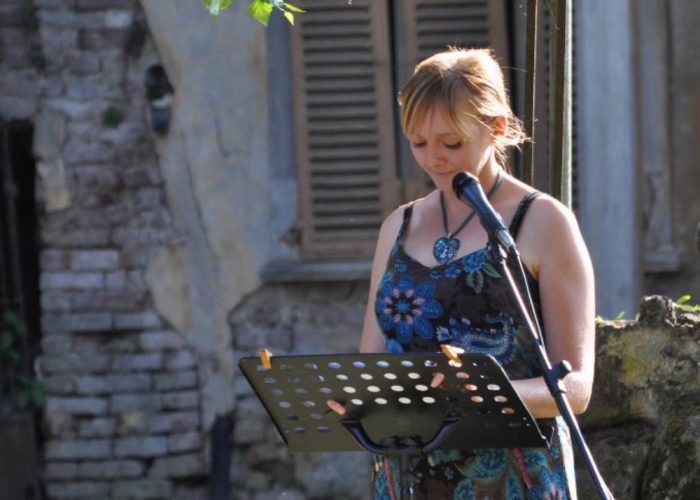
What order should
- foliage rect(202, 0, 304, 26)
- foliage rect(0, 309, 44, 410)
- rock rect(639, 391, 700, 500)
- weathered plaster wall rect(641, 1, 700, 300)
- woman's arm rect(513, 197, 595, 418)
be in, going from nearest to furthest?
woman's arm rect(513, 197, 595, 418), rock rect(639, 391, 700, 500), foliage rect(202, 0, 304, 26), weathered plaster wall rect(641, 1, 700, 300), foliage rect(0, 309, 44, 410)

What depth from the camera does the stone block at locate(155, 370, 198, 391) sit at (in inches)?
291

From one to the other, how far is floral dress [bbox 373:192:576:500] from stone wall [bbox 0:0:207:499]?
165 inches

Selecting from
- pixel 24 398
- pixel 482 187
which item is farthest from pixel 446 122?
pixel 24 398

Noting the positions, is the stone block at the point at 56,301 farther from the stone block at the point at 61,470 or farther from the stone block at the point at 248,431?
the stone block at the point at 248,431

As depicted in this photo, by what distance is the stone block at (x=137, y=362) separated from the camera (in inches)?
290

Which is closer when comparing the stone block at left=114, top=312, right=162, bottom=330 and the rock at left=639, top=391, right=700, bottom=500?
the rock at left=639, top=391, right=700, bottom=500

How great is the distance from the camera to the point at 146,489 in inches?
290

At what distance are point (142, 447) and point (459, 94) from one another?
14.8 feet

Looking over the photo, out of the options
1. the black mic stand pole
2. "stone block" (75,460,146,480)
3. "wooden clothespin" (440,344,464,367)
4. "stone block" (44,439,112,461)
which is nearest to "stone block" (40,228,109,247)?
"stone block" (44,439,112,461)

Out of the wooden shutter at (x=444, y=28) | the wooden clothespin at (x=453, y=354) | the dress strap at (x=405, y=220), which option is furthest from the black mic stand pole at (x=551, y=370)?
the wooden shutter at (x=444, y=28)

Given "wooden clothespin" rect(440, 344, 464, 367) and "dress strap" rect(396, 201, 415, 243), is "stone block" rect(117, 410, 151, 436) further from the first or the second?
"wooden clothespin" rect(440, 344, 464, 367)

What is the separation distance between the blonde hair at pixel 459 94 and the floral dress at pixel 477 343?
200 mm

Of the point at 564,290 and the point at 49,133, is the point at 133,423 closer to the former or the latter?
the point at 49,133

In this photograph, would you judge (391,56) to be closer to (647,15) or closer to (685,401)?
(647,15)
